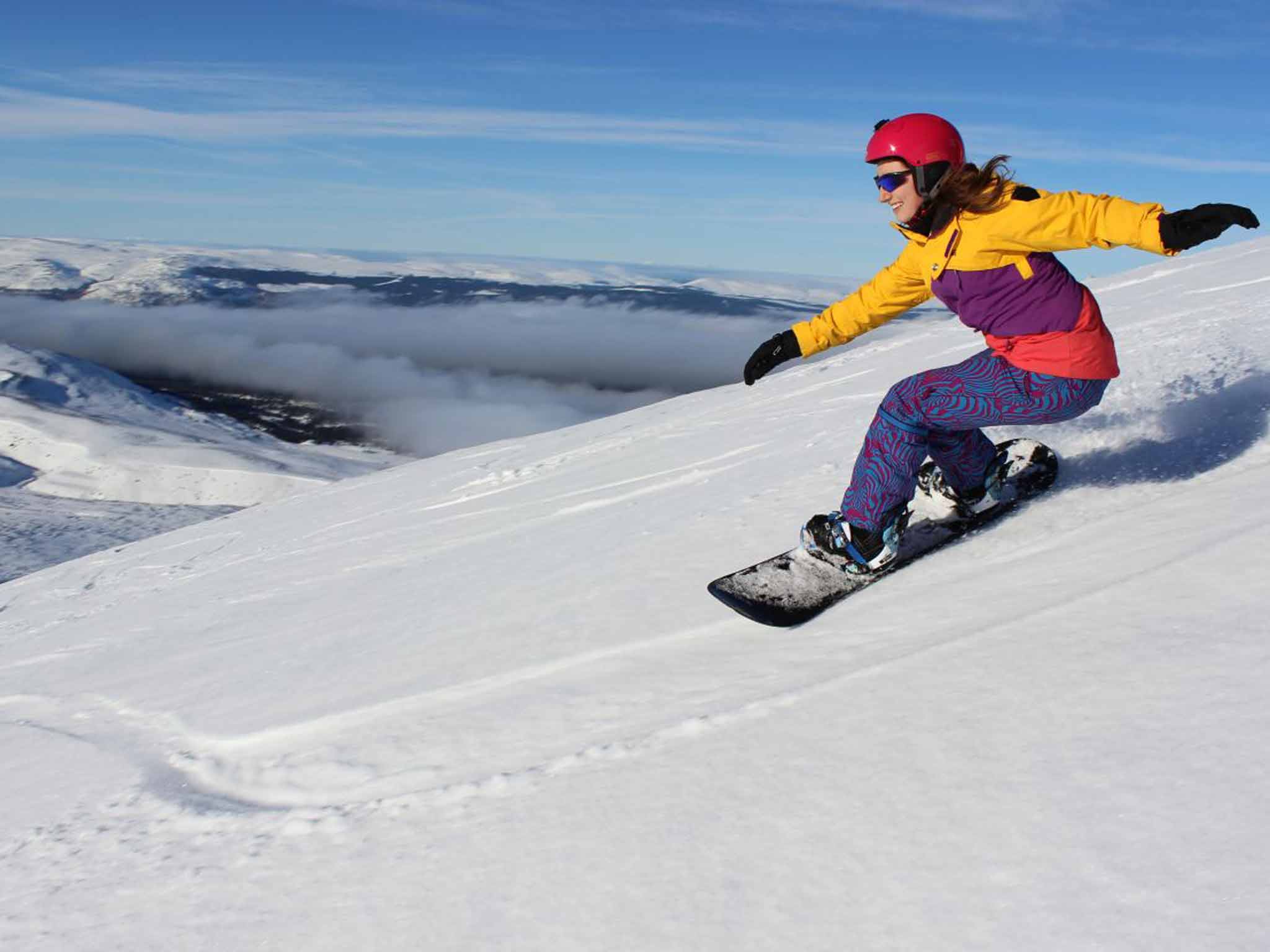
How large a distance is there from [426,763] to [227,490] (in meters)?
114

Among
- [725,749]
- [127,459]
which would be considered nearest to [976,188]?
[725,749]

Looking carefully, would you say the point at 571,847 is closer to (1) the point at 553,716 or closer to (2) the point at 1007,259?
(1) the point at 553,716

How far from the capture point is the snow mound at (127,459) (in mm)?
108000

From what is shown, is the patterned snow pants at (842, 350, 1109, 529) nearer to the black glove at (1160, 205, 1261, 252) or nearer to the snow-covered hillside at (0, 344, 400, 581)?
the black glove at (1160, 205, 1261, 252)

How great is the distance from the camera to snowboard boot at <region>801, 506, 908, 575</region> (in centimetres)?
363

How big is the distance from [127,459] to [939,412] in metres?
123

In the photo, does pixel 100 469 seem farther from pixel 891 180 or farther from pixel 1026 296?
pixel 1026 296

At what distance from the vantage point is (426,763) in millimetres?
2811

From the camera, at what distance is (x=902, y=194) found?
11.4ft

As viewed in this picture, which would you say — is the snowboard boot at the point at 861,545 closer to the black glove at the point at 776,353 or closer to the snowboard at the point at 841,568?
the snowboard at the point at 841,568

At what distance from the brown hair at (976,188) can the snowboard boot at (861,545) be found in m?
1.10

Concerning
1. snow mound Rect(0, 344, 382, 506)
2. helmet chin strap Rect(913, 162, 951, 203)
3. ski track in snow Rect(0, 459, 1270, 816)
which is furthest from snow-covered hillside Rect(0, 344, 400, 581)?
helmet chin strap Rect(913, 162, 951, 203)

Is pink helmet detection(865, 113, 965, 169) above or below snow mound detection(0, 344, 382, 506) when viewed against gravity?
below

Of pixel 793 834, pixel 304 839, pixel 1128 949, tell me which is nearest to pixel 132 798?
pixel 304 839
